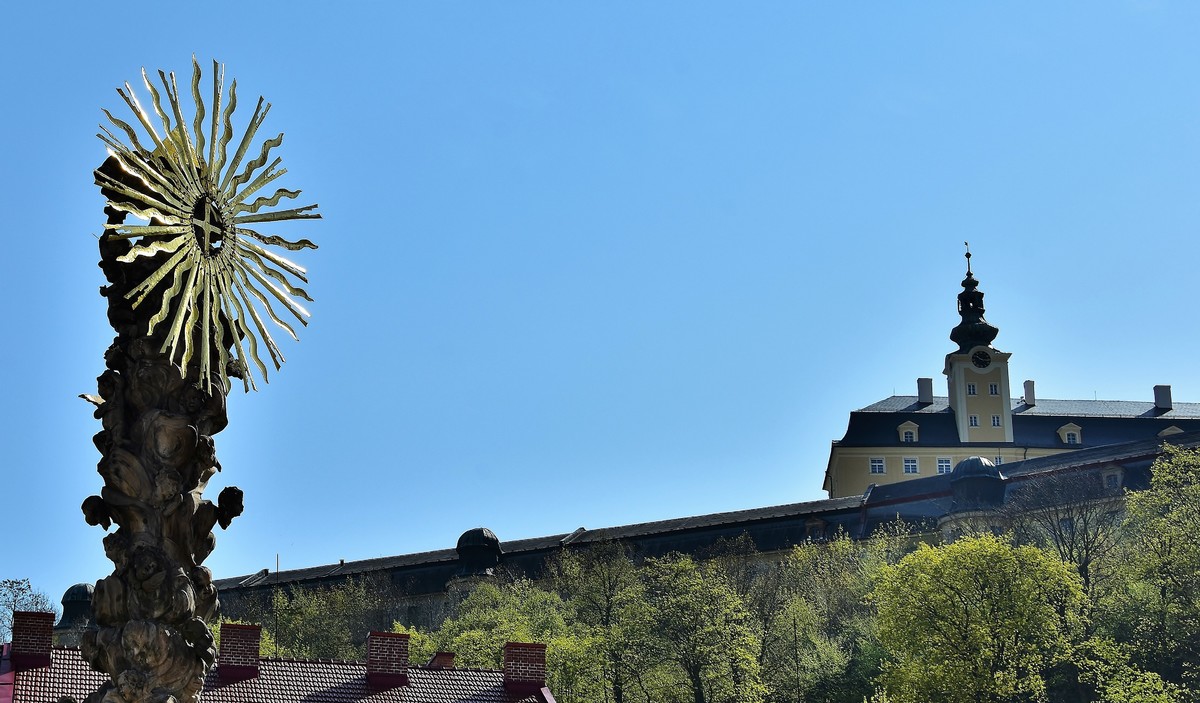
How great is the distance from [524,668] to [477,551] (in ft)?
211

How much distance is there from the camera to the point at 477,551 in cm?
10625

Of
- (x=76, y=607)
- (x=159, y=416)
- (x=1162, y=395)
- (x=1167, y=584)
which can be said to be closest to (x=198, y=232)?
(x=159, y=416)

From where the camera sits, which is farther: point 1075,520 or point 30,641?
point 1075,520

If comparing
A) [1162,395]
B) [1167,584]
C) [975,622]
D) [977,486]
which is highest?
[1162,395]

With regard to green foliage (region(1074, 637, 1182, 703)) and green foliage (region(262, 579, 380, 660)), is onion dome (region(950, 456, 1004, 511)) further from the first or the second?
green foliage (region(262, 579, 380, 660))

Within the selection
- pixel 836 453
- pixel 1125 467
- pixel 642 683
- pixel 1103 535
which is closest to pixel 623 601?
pixel 642 683

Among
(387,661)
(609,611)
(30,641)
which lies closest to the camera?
(30,641)

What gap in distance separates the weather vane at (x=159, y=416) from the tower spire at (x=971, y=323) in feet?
387

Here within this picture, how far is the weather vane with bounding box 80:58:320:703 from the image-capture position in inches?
548

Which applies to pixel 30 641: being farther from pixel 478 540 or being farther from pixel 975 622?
pixel 478 540

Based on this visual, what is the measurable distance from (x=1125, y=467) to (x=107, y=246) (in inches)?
Result: 3604

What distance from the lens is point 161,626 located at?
13.9m

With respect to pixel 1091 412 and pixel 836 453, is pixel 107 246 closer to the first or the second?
pixel 836 453

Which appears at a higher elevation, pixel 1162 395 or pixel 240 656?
pixel 1162 395
